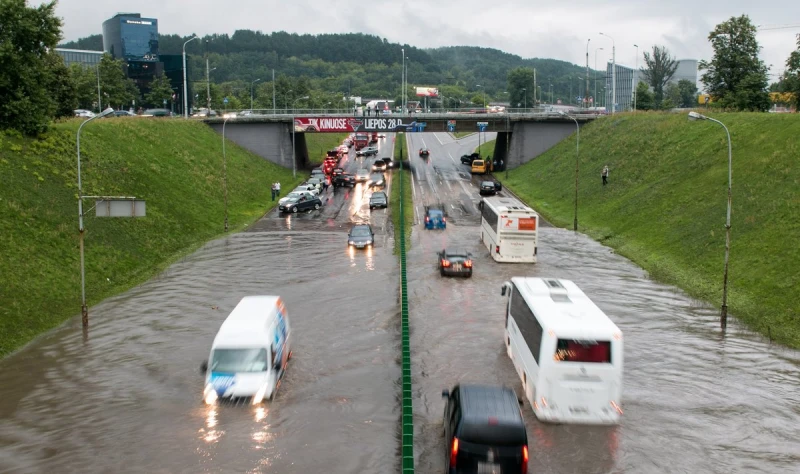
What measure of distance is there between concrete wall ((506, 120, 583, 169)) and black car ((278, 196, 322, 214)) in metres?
31.4

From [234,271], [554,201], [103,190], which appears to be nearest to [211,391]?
[234,271]

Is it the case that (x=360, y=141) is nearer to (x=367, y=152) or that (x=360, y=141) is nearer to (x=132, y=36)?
(x=367, y=152)

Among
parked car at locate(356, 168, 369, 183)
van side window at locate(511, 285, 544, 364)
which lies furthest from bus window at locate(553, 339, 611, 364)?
parked car at locate(356, 168, 369, 183)

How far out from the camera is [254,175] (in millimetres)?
74875

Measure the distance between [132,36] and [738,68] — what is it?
142 metres

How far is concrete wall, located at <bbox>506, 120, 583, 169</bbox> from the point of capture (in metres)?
87.0

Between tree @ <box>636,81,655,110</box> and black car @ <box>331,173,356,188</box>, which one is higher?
tree @ <box>636,81,655,110</box>

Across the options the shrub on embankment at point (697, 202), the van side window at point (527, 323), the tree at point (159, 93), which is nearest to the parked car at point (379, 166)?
the shrub on embankment at point (697, 202)

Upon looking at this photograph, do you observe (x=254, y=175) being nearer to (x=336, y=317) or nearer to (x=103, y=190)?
(x=103, y=190)

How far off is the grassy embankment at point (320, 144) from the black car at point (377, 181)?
16.7 m

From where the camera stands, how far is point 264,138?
278 feet

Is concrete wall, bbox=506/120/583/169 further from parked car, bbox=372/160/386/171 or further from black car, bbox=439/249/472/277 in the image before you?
black car, bbox=439/249/472/277

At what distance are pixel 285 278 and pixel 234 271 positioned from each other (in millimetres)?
3720

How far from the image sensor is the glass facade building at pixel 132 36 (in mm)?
164750
